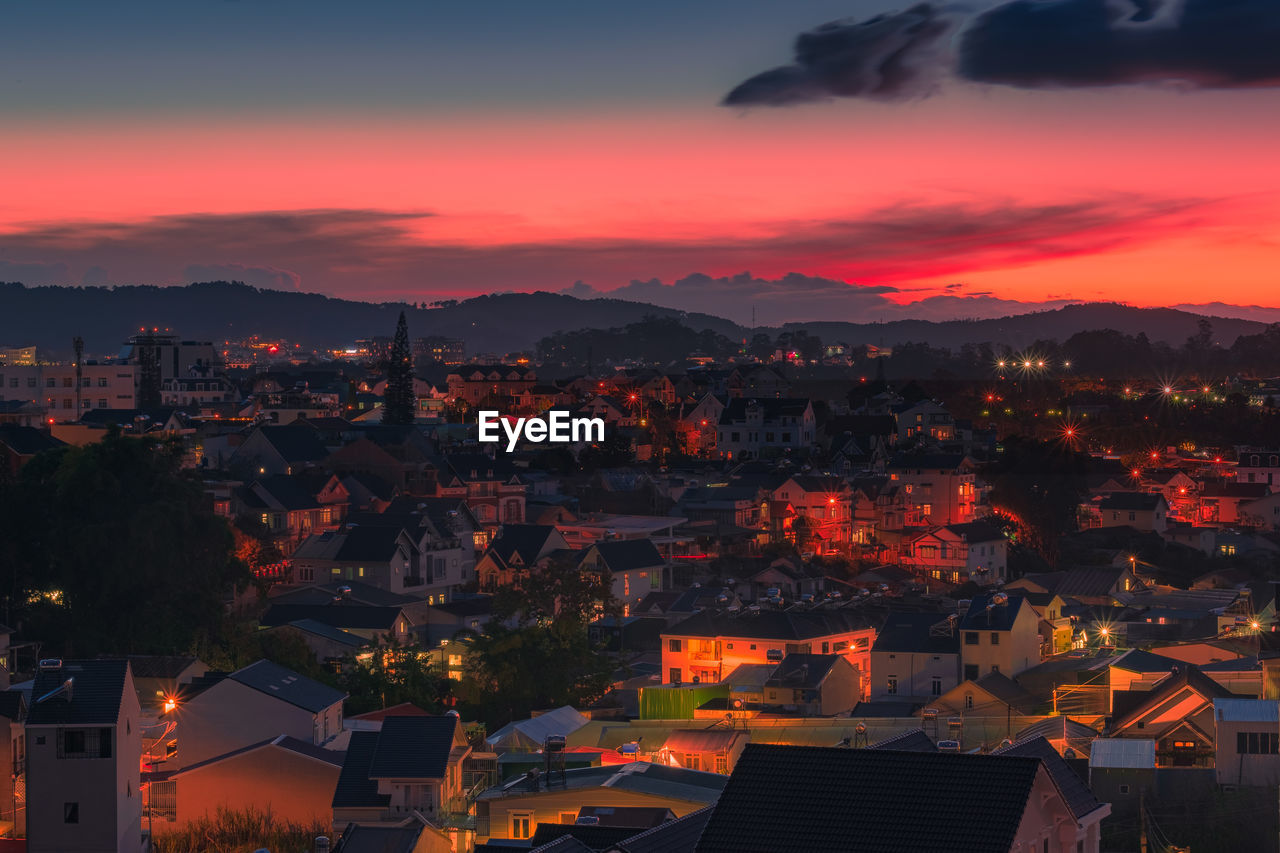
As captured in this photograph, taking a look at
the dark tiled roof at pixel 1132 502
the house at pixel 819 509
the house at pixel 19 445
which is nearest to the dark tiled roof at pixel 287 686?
the house at pixel 19 445

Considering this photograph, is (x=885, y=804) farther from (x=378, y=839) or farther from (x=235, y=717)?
(x=235, y=717)

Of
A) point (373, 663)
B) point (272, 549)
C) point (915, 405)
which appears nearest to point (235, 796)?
point (373, 663)

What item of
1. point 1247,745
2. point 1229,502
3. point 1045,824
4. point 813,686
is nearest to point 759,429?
point 1229,502

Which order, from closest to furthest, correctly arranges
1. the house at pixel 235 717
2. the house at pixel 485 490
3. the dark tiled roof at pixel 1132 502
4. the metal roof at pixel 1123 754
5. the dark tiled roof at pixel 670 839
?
the dark tiled roof at pixel 670 839 → the house at pixel 235 717 → the metal roof at pixel 1123 754 → the house at pixel 485 490 → the dark tiled roof at pixel 1132 502

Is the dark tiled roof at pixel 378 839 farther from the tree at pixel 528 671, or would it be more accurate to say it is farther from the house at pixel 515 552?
the house at pixel 515 552

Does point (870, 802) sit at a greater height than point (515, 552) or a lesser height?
greater

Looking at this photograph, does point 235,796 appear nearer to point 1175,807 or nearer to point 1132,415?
point 1175,807
